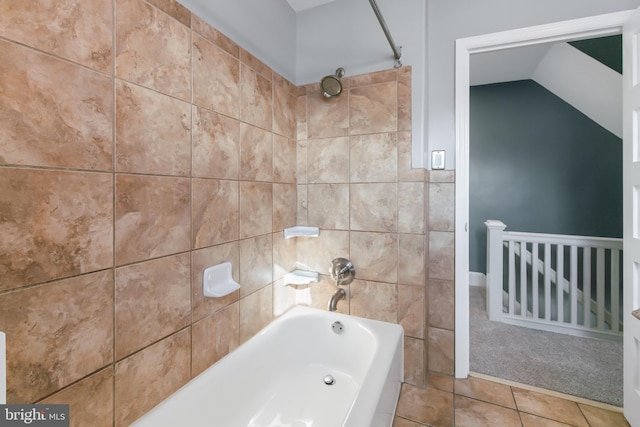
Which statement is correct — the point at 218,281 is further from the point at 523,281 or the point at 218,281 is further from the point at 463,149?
the point at 523,281

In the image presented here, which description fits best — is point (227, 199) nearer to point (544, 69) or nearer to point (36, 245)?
point (36, 245)

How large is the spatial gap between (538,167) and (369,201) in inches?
110

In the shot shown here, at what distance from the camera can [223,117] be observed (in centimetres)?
131

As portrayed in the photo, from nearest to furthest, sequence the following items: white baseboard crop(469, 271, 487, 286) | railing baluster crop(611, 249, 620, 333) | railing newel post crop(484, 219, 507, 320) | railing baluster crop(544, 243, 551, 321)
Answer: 1. railing baluster crop(611, 249, 620, 333)
2. railing baluster crop(544, 243, 551, 321)
3. railing newel post crop(484, 219, 507, 320)
4. white baseboard crop(469, 271, 487, 286)

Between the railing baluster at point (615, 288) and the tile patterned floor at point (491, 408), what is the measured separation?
1107 millimetres

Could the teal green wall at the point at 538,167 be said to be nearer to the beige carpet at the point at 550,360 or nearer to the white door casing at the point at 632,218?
the beige carpet at the point at 550,360

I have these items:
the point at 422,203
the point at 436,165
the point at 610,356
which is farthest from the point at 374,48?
the point at 610,356

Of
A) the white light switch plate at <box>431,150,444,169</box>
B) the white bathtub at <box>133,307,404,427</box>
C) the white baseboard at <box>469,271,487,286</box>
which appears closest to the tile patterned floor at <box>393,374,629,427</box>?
the white bathtub at <box>133,307,404,427</box>

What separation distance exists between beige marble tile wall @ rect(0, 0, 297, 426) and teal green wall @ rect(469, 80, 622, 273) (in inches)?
128

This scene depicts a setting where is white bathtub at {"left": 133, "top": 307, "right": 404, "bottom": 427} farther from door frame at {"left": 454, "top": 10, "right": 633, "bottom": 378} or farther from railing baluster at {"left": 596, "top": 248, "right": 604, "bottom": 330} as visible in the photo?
railing baluster at {"left": 596, "top": 248, "right": 604, "bottom": 330}

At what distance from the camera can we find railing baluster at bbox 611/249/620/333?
2221mm

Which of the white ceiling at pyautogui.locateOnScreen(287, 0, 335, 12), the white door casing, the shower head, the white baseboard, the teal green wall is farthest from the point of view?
the white baseboard
